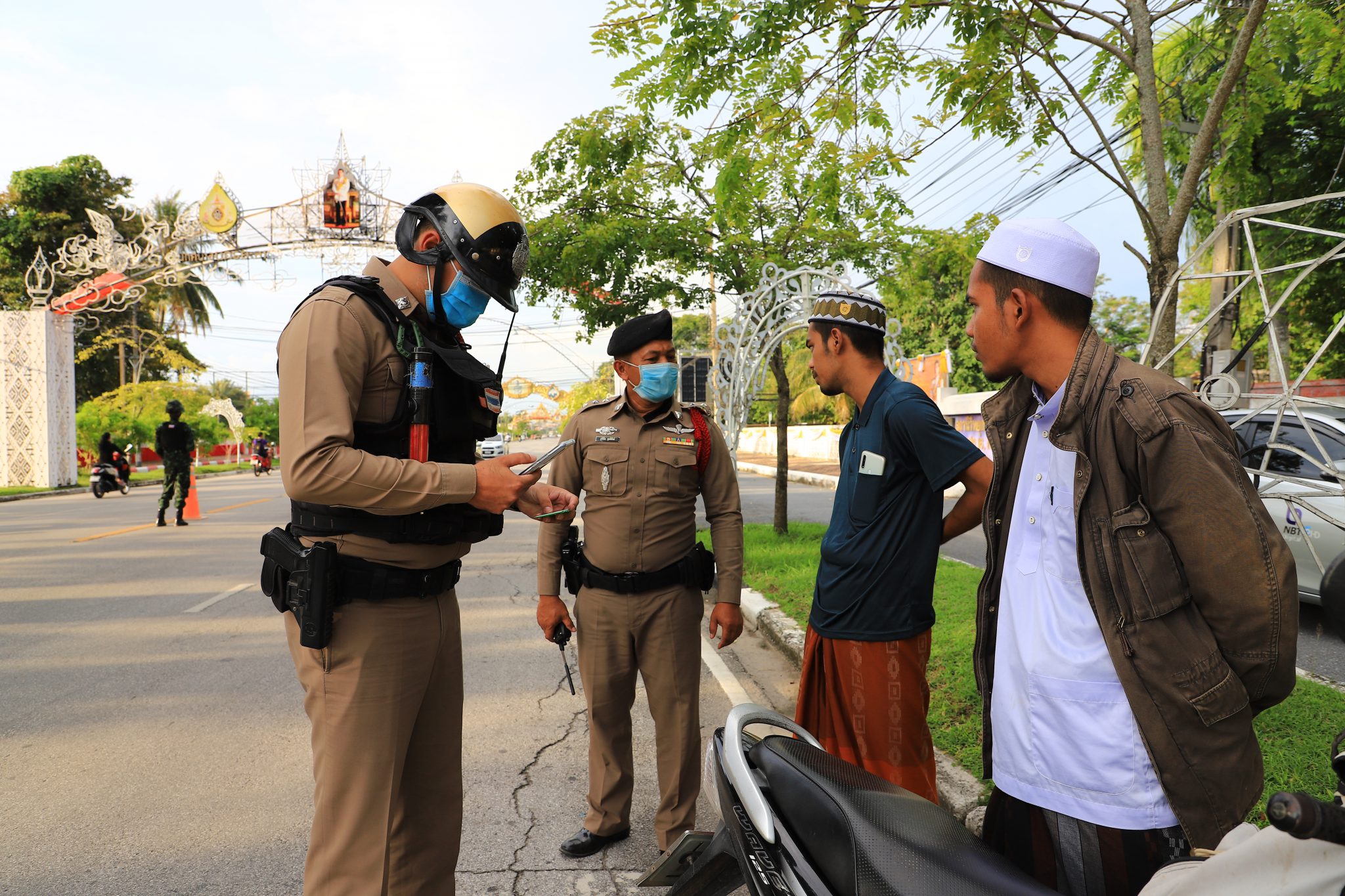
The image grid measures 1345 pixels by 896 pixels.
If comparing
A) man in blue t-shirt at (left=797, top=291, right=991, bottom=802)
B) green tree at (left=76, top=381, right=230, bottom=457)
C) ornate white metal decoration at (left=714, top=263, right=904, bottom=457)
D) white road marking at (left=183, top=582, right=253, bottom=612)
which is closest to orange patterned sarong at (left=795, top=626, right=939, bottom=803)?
man in blue t-shirt at (left=797, top=291, right=991, bottom=802)

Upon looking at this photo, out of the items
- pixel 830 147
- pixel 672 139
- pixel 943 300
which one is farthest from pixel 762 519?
pixel 943 300

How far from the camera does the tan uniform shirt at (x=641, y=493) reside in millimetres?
3168

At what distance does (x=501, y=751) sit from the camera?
13.5ft

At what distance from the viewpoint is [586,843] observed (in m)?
3.11

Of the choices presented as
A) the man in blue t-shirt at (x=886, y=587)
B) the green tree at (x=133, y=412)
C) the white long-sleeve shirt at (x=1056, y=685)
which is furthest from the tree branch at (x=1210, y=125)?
the green tree at (x=133, y=412)

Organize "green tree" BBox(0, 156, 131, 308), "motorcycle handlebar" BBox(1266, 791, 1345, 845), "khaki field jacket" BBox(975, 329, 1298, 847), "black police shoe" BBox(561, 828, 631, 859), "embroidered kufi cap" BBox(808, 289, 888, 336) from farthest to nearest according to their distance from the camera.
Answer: "green tree" BBox(0, 156, 131, 308)
"black police shoe" BBox(561, 828, 631, 859)
"embroidered kufi cap" BBox(808, 289, 888, 336)
"khaki field jacket" BBox(975, 329, 1298, 847)
"motorcycle handlebar" BBox(1266, 791, 1345, 845)

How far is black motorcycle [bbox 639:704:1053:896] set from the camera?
1336 millimetres

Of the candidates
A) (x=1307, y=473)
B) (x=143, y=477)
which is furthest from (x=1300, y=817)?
(x=143, y=477)

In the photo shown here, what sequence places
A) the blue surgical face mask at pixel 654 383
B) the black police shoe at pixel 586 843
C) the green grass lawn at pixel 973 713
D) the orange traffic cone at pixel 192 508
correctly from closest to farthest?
the black police shoe at pixel 586 843, the blue surgical face mask at pixel 654 383, the green grass lawn at pixel 973 713, the orange traffic cone at pixel 192 508

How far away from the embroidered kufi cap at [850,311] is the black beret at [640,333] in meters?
0.67

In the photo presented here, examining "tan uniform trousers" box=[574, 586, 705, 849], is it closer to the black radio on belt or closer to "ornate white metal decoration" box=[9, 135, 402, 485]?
the black radio on belt

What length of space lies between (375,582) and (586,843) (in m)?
1.65

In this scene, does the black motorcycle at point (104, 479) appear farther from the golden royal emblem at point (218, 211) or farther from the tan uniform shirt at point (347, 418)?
the tan uniform shirt at point (347, 418)

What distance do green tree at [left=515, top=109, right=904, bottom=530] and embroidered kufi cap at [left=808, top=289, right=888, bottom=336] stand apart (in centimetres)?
610
